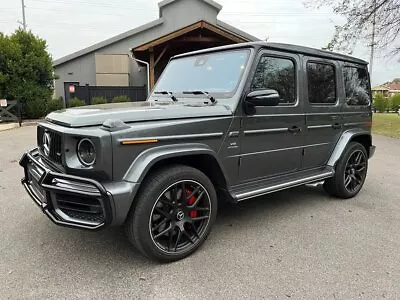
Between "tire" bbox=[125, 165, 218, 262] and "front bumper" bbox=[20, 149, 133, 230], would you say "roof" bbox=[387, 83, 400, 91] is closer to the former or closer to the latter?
"tire" bbox=[125, 165, 218, 262]

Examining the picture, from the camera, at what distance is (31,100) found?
14891mm

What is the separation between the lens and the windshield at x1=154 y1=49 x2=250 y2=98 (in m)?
3.34

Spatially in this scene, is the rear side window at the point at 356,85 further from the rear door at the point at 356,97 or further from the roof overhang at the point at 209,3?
the roof overhang at the point at 209,3

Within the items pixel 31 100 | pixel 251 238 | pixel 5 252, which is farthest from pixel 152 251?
pixel 31 100

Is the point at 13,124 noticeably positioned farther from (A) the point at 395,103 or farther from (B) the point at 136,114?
(A) the point at 395,103

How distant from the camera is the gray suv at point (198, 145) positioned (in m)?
2.48

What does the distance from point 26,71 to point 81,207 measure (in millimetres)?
14323

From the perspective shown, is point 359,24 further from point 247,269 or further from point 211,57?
point 247,269

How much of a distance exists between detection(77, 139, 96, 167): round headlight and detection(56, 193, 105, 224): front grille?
27cm

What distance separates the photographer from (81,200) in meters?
2.46

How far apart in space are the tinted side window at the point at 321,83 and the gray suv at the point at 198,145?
0.01 meters

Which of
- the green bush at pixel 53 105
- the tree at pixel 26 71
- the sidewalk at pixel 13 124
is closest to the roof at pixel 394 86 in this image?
the green bush at pixel 53 105

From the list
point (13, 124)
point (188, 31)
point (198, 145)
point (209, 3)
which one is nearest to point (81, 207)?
point (198, 145)

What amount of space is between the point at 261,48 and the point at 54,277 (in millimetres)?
2815
